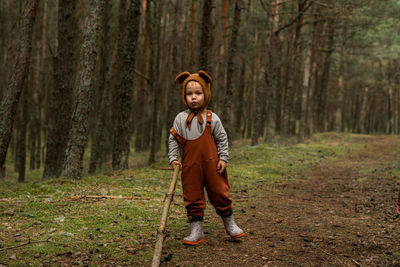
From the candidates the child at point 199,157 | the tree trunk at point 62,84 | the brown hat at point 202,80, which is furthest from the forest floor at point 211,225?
the tree trunk at point 62,84

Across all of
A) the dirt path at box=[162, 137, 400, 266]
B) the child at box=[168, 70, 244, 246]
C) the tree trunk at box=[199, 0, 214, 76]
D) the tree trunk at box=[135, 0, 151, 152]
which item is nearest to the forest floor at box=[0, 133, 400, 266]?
the dirt path at box=[162, 137, 400, 266]

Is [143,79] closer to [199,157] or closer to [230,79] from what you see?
[230,79]

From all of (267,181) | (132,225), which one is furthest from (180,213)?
(267,181)

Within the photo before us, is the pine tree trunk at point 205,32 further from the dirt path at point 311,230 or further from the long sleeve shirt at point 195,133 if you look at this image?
the long sleeve shirt at point 195,133

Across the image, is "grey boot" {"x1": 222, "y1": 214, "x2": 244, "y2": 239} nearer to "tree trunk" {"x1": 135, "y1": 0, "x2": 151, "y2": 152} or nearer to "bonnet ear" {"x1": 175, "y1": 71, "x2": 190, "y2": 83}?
"bonnet ear" {"x1": 175, "y1": 71, "x2": 190, "y2": 83}

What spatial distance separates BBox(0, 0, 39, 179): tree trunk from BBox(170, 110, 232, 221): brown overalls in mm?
5537

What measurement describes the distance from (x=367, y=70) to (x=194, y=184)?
118 ft

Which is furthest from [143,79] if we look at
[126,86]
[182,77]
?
[182,77]

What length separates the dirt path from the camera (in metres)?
4.18

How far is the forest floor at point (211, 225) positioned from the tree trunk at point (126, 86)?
1602 millimetres

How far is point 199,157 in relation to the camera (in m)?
4.60

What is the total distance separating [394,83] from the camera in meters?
34.3

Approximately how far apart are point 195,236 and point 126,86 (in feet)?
23.3

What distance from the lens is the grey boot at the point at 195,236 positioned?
4547 millimetres
